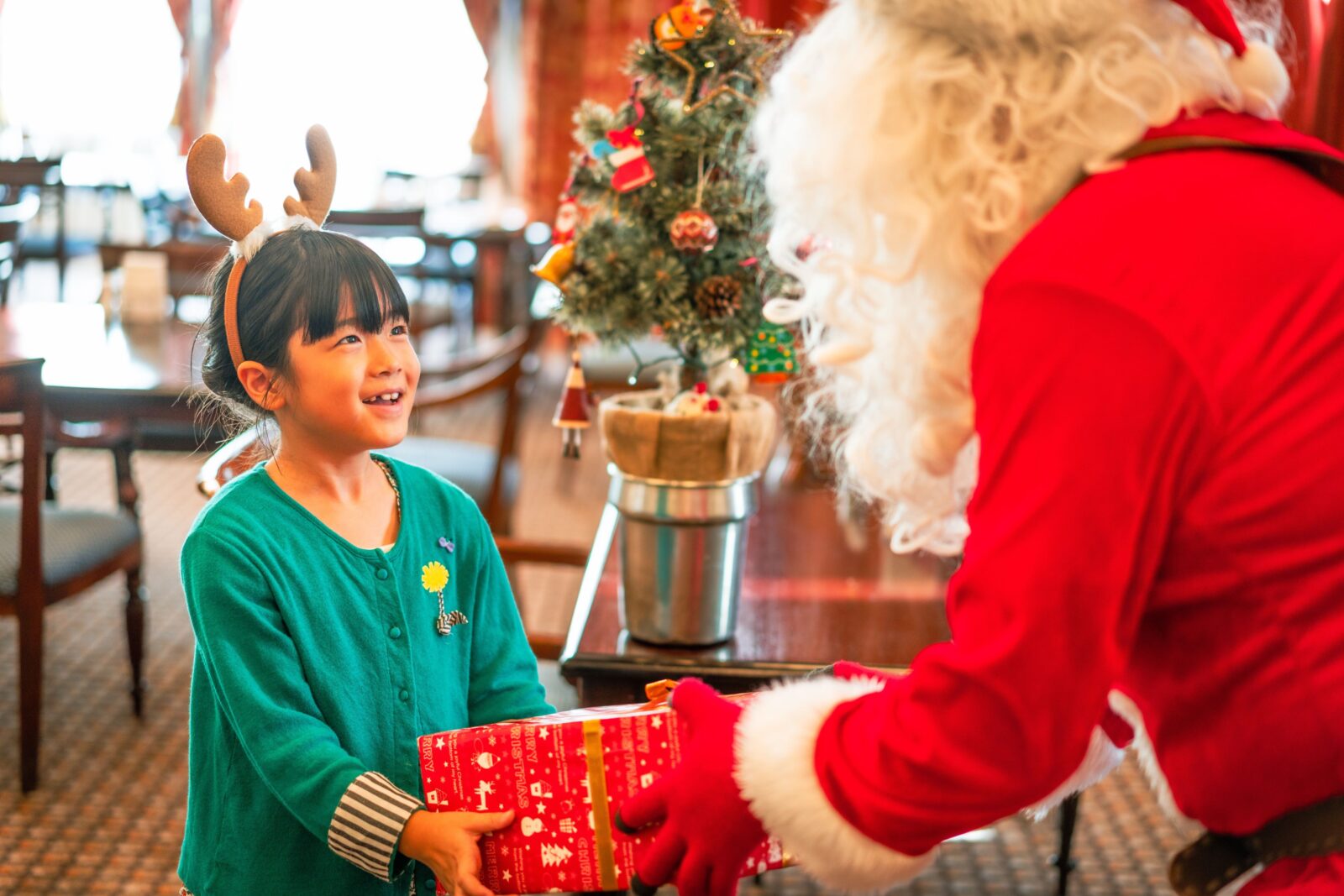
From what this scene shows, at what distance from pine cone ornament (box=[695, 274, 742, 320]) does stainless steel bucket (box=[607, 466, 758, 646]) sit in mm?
205

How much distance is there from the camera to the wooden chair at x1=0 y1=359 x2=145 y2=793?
243 cm

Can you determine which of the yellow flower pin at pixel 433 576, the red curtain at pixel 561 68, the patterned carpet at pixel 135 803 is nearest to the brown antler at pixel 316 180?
the yellow flower pin at pixel 433 576

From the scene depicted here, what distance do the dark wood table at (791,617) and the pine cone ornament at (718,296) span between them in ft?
1.39

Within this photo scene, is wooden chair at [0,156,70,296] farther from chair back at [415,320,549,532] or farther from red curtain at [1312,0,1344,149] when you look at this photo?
red curtain at [1312,0,1344,149]

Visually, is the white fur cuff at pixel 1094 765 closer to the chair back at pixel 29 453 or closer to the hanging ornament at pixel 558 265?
the hanging ornament at pixel 558 265

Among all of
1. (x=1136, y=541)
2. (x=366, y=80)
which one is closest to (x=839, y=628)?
(x=1136, y=541)

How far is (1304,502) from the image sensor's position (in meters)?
0.82

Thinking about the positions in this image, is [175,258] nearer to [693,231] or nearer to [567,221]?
[567,221]

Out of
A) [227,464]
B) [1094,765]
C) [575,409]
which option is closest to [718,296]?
[575,409]

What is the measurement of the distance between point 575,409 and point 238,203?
0.56 meters

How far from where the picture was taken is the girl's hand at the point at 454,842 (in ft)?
3.62

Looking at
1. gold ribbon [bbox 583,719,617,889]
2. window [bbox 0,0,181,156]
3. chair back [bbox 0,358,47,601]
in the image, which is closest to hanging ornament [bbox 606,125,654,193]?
gold ribbon [bbox 583,719,617,889]

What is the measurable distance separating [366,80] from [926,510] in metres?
8.04

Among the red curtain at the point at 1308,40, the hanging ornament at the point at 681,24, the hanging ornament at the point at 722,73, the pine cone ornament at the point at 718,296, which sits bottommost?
the pine cone ornament at the point at 718,296
